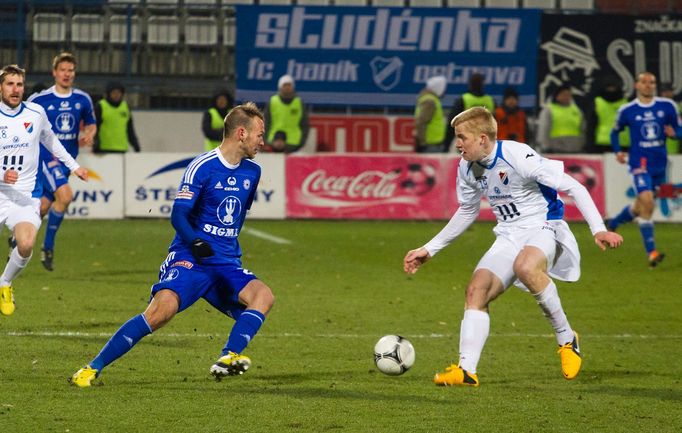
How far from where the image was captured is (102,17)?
22.9m

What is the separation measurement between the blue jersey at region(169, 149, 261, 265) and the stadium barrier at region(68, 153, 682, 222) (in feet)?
39.9

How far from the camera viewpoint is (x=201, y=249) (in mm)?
7000

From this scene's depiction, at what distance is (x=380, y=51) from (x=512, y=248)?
15.7 m

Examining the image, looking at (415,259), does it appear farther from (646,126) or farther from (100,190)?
(100,190)

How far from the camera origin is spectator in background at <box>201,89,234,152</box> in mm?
20219

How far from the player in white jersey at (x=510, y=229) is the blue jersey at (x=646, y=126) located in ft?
24.3

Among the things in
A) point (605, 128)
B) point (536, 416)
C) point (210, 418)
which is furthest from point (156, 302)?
point (605, 128)

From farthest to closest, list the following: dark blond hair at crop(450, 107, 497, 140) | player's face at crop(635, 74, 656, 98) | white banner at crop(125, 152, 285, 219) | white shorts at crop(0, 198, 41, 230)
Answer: white banner at crop(125, 152, 285, 219) < player's face at crop(635, 74, 656, 98) < white shorts at crop(0, 198, 41, 230) < dark blond hair at crop(450, 107, 497, 140)

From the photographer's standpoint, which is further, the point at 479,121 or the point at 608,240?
the point at 479,121

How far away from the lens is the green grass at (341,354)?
669cm

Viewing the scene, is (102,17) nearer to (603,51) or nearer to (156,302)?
(603,51)

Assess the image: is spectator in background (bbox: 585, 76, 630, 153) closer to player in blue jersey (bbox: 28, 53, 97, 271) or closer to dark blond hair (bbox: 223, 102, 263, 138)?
player in blue jersey (bbox: 28, 53, 97, 271)

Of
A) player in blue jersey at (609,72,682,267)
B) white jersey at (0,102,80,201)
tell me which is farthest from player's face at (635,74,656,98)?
white jersey at (0,102,80,201)

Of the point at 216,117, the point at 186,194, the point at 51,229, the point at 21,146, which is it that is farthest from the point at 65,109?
the point at 216,117
